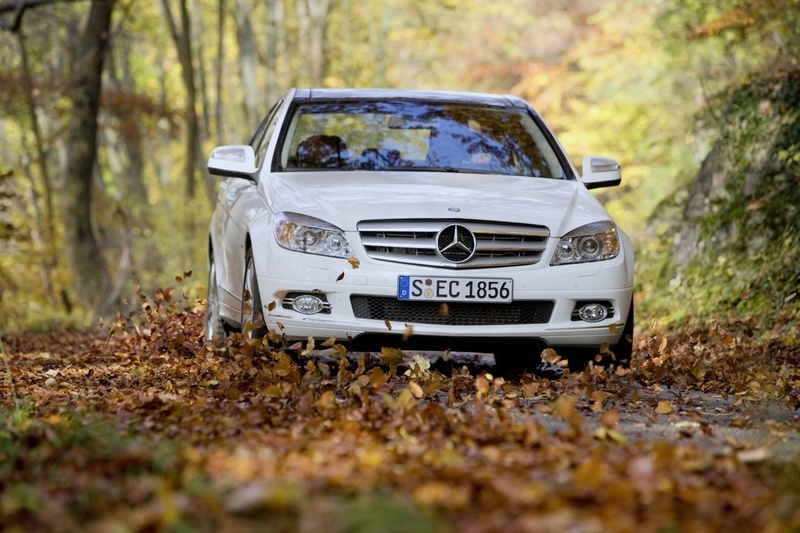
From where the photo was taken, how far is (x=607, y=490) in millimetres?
3498

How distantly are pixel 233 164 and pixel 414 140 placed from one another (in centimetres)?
117

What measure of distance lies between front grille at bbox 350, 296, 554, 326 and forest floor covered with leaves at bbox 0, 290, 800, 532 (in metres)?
0.23

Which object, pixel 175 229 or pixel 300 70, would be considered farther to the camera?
pixel 300 70

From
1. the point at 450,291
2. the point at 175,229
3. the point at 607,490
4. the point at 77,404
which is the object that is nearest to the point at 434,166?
the point at 450,291

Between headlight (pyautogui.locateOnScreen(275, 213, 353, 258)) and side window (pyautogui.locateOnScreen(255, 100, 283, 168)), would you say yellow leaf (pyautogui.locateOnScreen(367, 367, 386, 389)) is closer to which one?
headlight (pyautogui.locateOnScreen(275, 213, 353, 258))

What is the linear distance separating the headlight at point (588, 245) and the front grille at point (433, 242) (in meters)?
0.19

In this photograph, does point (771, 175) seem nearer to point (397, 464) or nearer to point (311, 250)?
point (311, 250)

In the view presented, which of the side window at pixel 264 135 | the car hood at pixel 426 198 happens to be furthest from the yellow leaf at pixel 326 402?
the side window at pixel 264 135

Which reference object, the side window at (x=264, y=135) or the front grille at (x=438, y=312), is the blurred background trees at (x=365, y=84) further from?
the front grille at (x=438, y=312)

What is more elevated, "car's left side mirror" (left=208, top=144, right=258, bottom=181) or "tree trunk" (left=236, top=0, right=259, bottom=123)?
"car's left side mirror" (left=208, top=144, right=258, bottom=181)

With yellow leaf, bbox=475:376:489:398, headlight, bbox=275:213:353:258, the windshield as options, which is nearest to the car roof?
the windshield

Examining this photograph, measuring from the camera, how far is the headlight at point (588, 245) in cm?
670

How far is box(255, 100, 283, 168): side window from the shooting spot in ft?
26.5

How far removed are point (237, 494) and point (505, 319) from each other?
3.49 m
